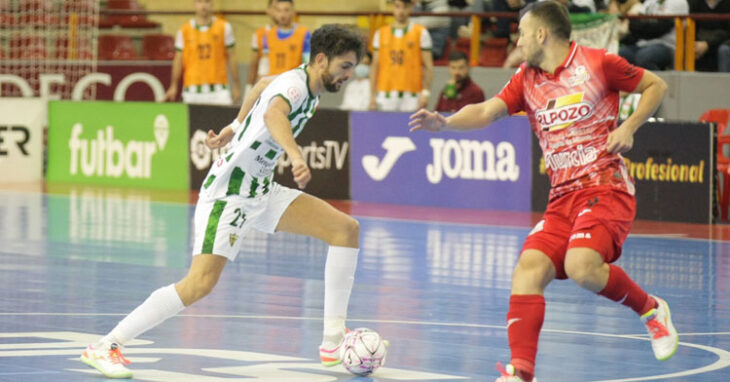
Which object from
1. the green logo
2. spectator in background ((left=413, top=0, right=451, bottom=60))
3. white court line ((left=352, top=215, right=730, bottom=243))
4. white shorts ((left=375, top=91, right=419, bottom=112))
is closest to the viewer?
white court line ((left=352, top=215, right=730, bottom=243))

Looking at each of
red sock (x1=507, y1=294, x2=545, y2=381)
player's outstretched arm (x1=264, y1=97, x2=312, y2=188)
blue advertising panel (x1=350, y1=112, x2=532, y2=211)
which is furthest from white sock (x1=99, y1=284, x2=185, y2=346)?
blue advertising panel (x1=350, y1=112, x2=532, y2=211)

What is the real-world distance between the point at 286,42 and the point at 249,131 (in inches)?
457

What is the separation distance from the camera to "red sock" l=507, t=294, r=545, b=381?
21.0ft

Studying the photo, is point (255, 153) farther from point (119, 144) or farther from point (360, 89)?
point (119, 144)

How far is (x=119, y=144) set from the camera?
2075cm

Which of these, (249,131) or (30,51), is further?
(30,51)

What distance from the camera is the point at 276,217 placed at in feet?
24.9

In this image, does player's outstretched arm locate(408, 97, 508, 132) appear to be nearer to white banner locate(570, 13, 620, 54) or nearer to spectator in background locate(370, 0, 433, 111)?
white banner locate(570, 13, 620, 54)

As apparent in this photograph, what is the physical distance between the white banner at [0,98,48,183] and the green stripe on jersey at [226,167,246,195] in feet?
47.8

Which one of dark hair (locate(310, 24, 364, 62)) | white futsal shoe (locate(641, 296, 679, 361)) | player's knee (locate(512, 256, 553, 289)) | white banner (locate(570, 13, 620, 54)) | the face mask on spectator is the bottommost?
white futsal shoe (locate(641, 296, 679, 361))

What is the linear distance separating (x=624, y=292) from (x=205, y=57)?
13.7 m

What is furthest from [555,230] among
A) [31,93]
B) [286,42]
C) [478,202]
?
[31,93]

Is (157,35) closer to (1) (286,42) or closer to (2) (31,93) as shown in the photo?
(2) (31,93)

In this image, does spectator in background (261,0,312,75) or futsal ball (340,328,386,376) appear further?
spectator in background (261,0,312,75)
